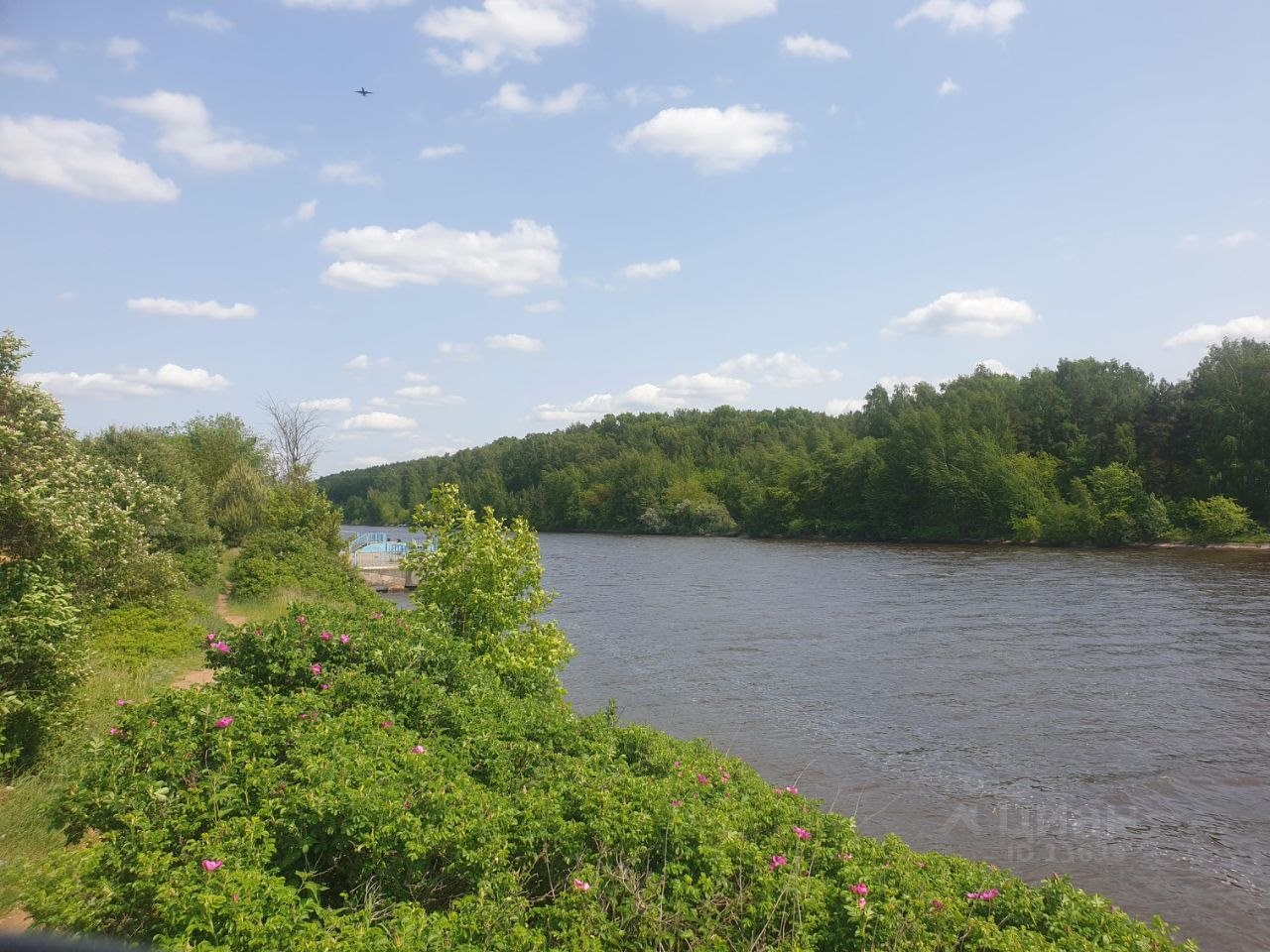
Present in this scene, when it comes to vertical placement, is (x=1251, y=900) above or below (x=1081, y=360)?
below

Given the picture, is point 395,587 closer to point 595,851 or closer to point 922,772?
point 922,772

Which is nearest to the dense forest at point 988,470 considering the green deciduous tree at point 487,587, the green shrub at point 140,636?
the green shrub at point 140,636

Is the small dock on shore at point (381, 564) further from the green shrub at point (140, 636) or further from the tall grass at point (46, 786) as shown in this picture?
the tall grass at point (46, 786)

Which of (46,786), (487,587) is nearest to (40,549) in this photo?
(46,786)

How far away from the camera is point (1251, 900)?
939 centimetres

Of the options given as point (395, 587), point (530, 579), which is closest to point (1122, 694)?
point (530, 579)

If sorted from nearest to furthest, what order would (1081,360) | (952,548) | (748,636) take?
1. (748,636)
2. (952,548)
3. (1081,360)

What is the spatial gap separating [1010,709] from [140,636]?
17111mm

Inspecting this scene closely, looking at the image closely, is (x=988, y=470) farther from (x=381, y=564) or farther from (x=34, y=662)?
(x=34, y=662)

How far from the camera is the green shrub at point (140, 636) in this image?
46.4 feet

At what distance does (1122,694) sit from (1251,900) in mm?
9579

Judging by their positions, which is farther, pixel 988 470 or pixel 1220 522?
pixel 988 470

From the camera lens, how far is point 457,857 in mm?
5238

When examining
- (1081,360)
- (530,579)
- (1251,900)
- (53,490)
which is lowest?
(1251,900)
